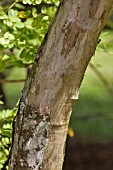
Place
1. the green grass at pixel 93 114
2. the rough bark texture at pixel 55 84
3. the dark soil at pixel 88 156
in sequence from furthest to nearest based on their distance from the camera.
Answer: the green grass at pixel 93 114
the dark soil at pixel 88 156
the rough bark texture at pixel 55 84

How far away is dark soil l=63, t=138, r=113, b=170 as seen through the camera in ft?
23.9

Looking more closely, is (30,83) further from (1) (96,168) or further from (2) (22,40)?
(1) (96,168)

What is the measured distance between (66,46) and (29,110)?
242mm

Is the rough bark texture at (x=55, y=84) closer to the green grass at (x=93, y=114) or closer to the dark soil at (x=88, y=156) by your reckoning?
the dark soil at (x=88, y=156)

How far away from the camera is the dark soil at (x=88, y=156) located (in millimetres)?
7277

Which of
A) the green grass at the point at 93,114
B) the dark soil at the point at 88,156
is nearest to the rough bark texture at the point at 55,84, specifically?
the dark soil at the point at 88,156

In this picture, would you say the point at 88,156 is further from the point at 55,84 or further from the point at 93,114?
the point at 55,84

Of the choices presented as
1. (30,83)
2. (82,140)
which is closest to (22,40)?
(30,83)

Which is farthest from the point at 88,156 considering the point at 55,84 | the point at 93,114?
the point at 55,84

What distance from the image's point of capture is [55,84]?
61.1 inches

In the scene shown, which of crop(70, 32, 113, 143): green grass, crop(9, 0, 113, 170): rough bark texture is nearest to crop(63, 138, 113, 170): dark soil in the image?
crop(70, 32, 113, 143): green grass

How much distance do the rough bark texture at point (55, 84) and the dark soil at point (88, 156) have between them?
18.0 ft

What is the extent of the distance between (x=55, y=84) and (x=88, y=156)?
244 inches

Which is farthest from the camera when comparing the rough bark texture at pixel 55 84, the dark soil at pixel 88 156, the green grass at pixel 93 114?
the green grass at pixel 93 114
